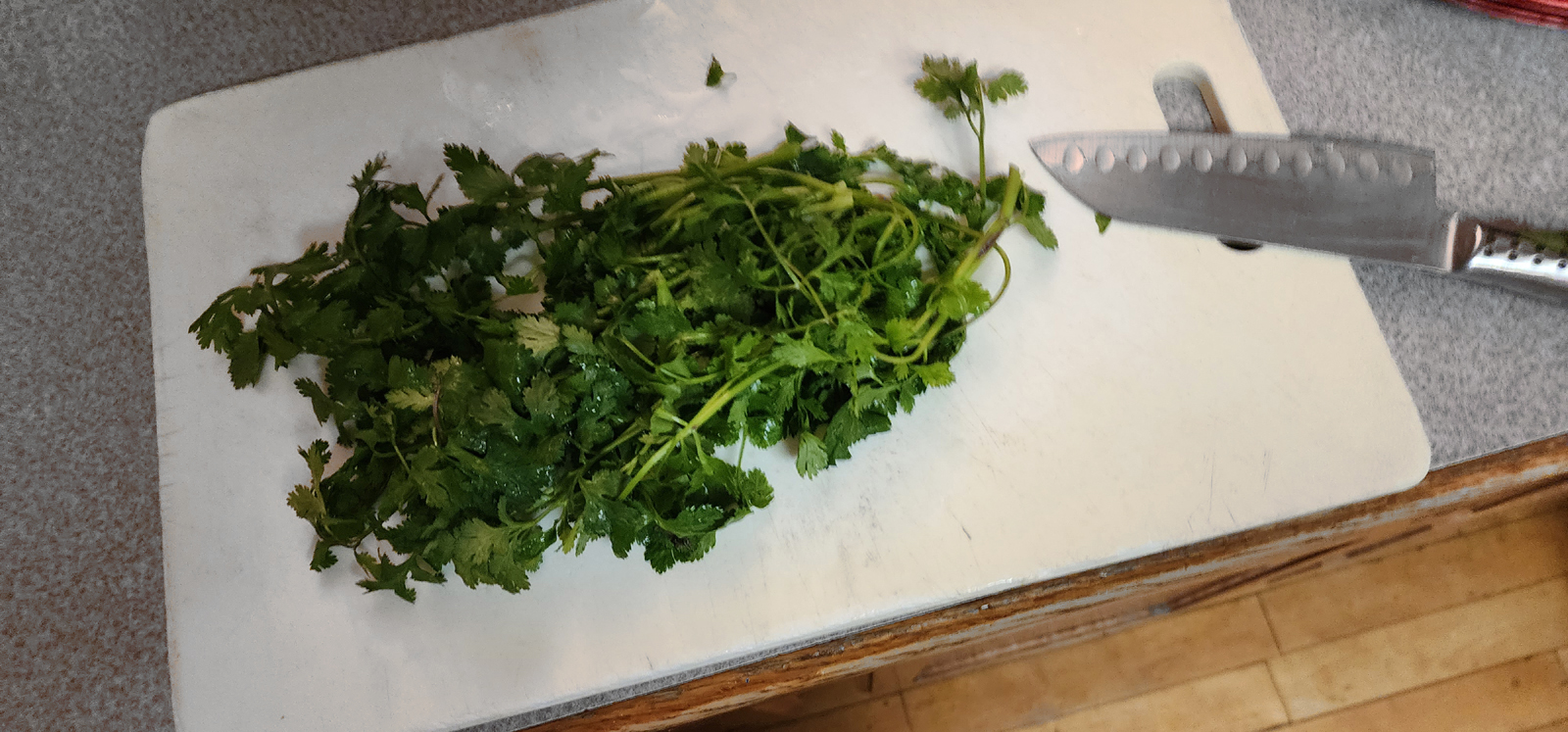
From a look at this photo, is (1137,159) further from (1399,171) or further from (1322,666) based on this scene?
(1322,666)

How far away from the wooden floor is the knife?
80 cm

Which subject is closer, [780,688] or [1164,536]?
[1164,536]

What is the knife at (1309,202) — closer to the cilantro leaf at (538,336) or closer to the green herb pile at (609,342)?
the green herb pile at (609,342)

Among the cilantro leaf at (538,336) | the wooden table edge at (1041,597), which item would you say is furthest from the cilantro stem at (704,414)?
the wooden table edge at (1041,597)

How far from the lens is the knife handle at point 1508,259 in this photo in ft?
3.53

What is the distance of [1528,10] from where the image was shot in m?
1.21

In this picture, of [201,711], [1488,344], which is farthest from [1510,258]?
[201,711]

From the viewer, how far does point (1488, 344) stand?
1131mm

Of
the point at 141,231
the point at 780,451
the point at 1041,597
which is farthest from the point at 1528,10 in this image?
the point at 141,231

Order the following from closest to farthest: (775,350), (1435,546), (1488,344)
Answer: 1. (775,350)
2. (1488,344)
3. (1435,546)

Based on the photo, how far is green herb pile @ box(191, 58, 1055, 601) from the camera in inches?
35.1

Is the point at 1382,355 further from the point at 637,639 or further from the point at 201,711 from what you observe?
the point at 201,711

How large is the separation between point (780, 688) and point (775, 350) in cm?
57

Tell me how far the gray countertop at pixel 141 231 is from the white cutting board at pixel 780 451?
14cm
